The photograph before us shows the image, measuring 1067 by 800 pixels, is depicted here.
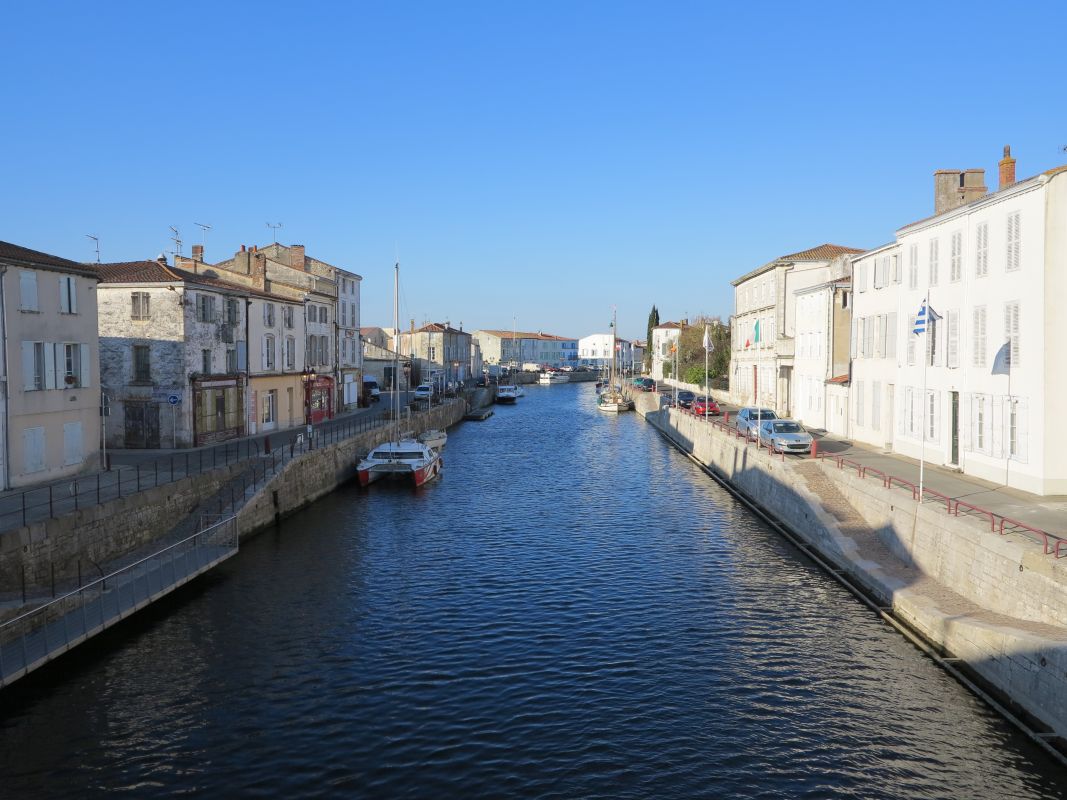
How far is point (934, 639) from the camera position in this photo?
19453mm

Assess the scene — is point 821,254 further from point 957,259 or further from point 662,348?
point 662,348

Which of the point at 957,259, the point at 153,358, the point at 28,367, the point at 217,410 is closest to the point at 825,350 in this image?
the point at 957,259

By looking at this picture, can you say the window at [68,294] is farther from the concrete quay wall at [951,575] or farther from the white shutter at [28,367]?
the concrete quay wall at [951,575]

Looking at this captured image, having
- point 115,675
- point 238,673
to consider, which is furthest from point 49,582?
point 238,673

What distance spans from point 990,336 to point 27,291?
1322 inches

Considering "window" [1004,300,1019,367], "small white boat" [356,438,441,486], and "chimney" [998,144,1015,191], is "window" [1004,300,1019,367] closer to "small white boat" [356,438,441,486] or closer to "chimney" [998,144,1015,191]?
"chimney" [998,144,1015,191]

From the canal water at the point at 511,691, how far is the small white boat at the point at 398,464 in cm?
1400

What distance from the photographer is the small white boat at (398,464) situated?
45.3 m

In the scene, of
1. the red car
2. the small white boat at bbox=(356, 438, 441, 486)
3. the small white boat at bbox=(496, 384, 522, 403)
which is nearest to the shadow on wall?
the small white boat at bbox=(356, 438, 441, 486)

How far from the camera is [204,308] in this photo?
44.0 m

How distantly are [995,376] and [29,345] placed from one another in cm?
3343

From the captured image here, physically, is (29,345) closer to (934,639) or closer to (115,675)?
(115,675)

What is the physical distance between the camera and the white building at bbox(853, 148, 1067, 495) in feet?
81.6

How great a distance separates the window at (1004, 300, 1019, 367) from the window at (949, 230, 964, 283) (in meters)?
3.77
